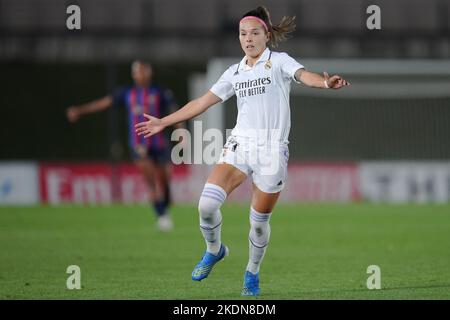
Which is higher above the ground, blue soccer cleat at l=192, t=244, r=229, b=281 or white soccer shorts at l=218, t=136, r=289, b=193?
white soccer shorts at l=218, t=136, r=289, b=193

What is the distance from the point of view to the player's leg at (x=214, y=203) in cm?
891

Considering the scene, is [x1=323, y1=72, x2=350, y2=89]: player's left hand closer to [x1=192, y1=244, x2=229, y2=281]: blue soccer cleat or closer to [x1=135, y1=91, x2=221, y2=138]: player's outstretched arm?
[x1=135, y1=91, x2=221, y2=138]: player's outstretched arm

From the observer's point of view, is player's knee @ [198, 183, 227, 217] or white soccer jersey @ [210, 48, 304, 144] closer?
player's knee @ [198, 183, 227, 217]

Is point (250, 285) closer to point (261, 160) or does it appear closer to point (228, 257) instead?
point (261, 160)

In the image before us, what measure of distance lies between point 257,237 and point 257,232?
0.05 m

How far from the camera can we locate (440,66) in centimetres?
2595

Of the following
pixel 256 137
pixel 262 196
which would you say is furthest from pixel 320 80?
pixel 262 196

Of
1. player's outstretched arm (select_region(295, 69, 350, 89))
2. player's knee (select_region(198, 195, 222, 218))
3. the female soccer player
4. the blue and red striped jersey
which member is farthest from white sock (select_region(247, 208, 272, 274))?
the blue and red striped jersey

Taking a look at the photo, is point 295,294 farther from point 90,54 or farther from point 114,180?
point 90,54

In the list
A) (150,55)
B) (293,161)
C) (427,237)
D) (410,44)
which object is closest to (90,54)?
(150,55)

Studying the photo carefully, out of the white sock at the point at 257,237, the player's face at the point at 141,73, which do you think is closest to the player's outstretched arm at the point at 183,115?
the white sock at the point at 257,237

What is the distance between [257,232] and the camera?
9203 mm

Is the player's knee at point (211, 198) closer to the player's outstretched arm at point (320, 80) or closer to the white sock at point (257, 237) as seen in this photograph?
the white sock at point (257, 237)

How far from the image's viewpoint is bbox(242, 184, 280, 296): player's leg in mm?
9078
